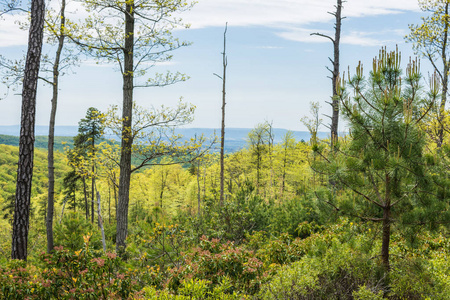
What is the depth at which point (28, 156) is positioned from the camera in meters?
6.16

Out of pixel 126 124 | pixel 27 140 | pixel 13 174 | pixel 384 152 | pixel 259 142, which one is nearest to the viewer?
pixel 384 152

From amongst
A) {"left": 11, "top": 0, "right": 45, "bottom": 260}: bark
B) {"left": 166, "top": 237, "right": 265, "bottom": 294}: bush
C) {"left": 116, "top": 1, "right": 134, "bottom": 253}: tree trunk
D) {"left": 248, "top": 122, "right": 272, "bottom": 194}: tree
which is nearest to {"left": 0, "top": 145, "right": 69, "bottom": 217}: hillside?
{"left": 248, "top": 122, "right": 272, "bottom": 194}: tree

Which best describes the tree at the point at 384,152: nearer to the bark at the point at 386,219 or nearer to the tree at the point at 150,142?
the bark at the point at 386,219

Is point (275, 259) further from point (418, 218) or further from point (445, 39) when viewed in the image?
point (445, 39)

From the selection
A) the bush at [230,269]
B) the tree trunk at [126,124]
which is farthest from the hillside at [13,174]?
the bush at [230,269]

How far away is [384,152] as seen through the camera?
416 centimetres

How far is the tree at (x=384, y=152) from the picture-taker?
4031mm

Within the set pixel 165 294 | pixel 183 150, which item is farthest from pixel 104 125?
pixel 165 294

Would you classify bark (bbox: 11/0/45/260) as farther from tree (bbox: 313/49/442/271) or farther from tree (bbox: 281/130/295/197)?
tree (bbox: 281/130/295/197)

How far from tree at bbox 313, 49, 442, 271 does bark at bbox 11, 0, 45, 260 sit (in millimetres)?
5378

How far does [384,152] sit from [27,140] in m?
6.17

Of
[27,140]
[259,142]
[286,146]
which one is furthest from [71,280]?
[259,142]

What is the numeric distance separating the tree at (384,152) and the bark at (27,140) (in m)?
5.38

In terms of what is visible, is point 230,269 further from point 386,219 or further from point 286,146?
point 286,146
